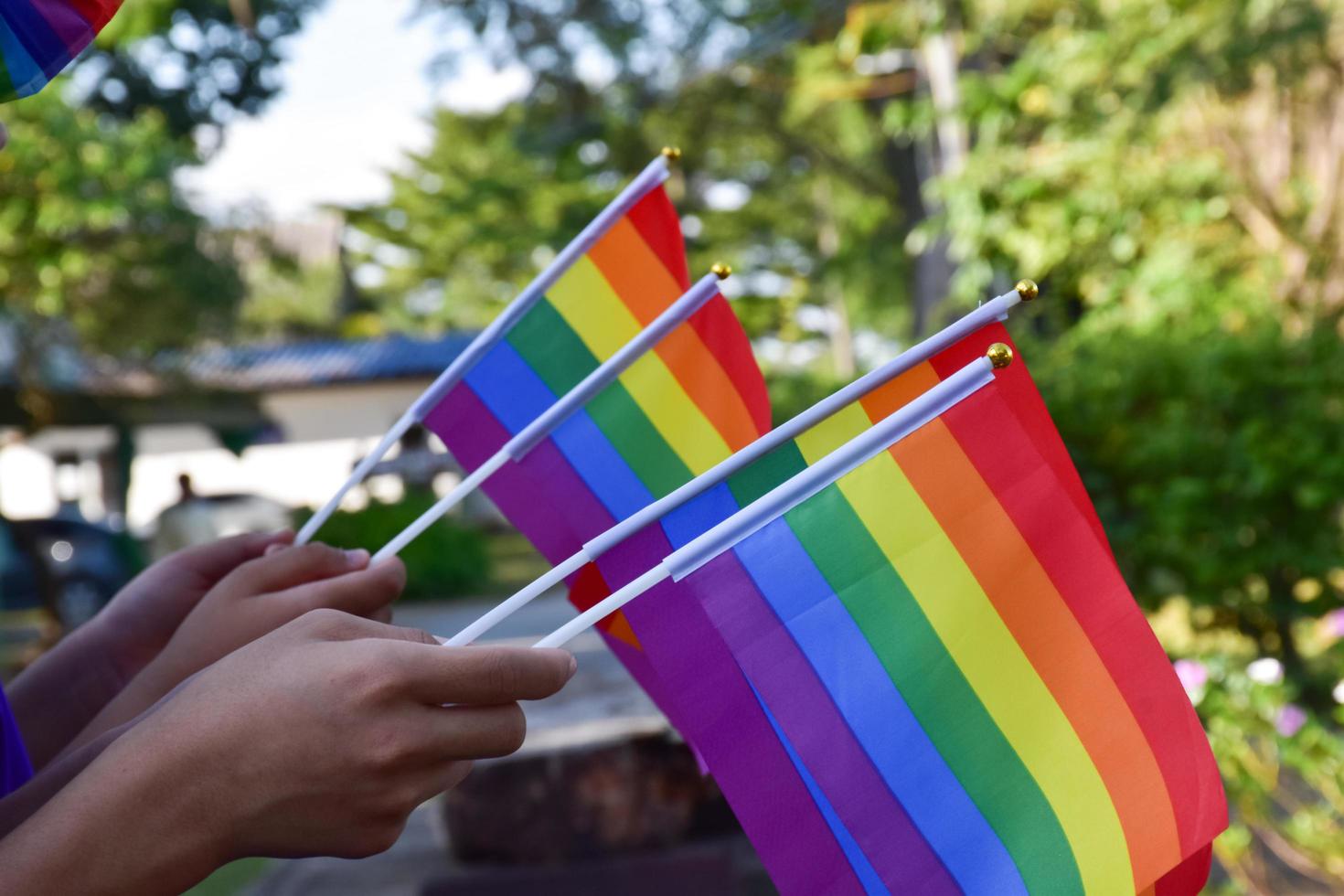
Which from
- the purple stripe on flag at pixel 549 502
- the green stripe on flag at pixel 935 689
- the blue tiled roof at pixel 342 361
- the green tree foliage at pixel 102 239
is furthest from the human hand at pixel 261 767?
the blue tiled roof at pixel 342 361

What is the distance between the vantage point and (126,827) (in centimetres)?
86

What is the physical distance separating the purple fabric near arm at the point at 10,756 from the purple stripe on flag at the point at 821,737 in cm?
74

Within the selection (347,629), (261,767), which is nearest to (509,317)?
(347,629)

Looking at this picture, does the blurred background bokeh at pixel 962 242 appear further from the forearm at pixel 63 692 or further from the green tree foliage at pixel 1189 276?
the forearm at pixel 63 692

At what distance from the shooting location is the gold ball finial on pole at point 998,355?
3.58ft

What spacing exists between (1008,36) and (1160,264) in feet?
8.95

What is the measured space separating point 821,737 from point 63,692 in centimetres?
92

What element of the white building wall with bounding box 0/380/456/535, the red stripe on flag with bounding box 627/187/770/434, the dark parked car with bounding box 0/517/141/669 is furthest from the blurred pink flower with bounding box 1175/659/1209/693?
the white building wall with bounding box 0/380/456/535

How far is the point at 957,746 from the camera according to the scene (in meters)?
1.10

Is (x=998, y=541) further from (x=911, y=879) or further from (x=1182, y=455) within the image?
(x=1182, y=455)

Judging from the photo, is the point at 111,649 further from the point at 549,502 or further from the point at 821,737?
the point at 821,737

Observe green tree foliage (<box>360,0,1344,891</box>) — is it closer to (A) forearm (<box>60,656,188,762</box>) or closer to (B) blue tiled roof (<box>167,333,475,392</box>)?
(A) forearm (<box>60,656,188,762</box>)

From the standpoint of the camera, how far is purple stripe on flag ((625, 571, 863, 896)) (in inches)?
42.4

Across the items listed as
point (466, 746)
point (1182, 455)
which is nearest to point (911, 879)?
point (466, 746)
